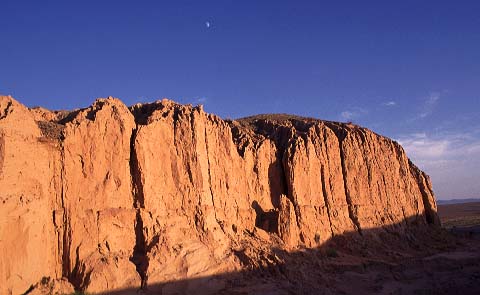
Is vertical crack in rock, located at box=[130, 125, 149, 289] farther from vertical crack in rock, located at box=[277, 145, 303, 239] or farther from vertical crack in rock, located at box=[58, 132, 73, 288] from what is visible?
vertical crack in rock, located at box=[277, 145, 303, 239]

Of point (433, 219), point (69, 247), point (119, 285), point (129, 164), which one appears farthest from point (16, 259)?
point (433, 219)

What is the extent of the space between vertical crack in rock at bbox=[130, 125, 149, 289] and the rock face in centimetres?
6

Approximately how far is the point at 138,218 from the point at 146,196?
3.35 feet

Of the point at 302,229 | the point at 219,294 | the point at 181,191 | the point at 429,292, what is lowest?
the point at 429,292

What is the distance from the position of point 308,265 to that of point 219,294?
750cm

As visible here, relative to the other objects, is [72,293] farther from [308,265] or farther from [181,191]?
[308,265]

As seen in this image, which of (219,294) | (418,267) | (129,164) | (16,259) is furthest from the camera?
(418,267)

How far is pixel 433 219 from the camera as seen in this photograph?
146 ft

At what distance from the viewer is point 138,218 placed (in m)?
21.3

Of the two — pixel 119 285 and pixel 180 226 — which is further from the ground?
pixel 180 226

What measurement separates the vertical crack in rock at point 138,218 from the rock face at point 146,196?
56 mm

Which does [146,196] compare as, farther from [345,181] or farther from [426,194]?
[426,194]

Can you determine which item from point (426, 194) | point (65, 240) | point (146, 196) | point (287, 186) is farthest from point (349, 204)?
point (65, 240)

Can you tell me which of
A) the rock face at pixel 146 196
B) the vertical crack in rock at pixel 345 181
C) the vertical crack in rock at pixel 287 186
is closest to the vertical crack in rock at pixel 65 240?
the rock face at pixel 146 196
